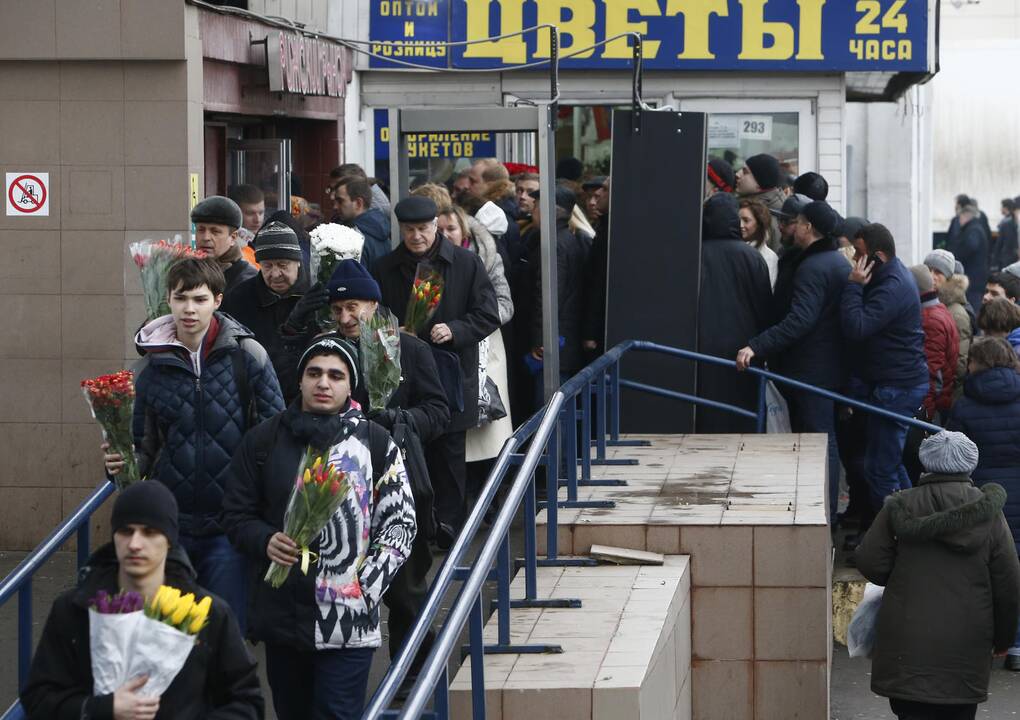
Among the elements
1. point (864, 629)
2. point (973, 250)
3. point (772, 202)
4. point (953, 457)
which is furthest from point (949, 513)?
point (973, 250)

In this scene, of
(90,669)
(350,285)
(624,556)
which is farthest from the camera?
(624,556)

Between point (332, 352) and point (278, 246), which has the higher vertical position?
point (278, 246)

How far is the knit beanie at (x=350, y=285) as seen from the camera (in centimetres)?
580

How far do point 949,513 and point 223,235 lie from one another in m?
3.03

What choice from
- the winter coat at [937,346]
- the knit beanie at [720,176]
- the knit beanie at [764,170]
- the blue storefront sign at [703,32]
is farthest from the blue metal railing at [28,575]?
the blue storefront sign at [703,32]

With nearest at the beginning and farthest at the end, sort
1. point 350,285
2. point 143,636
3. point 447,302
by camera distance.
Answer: point 143,636 → point 350,285 → point 447,302

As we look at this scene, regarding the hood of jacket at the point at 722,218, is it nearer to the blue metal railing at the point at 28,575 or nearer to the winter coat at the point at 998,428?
the winter coat at the point at 998,428

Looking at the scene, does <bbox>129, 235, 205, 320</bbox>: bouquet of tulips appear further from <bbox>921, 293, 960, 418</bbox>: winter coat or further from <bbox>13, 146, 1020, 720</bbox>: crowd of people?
<bbox>921, 293, 960, 418</bbox>: winter coat

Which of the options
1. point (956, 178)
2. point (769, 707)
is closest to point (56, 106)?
point (769, 707)

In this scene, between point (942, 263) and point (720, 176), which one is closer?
point (942, 263)

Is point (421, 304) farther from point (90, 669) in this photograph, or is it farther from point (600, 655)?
point (90, 669)

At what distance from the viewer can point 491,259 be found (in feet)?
27.8

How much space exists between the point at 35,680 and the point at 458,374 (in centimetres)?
370

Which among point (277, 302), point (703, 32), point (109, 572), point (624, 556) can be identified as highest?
point (703, 32)
